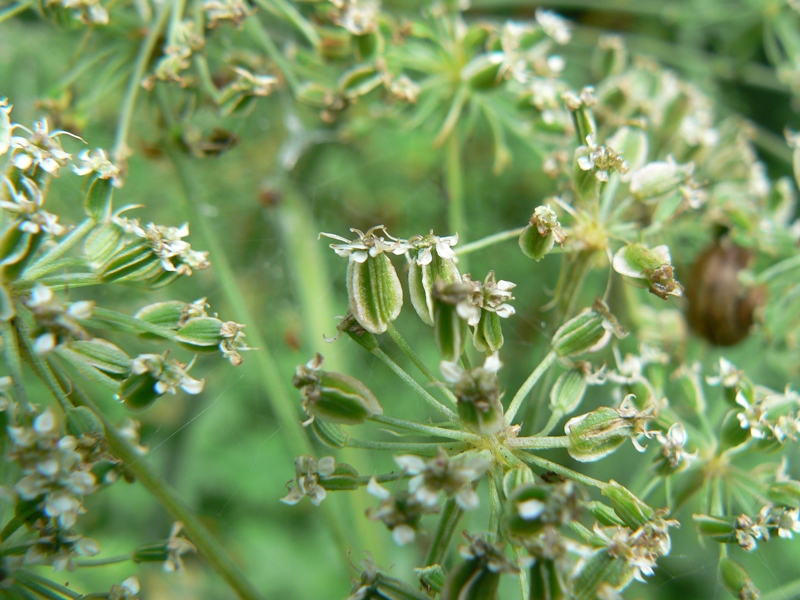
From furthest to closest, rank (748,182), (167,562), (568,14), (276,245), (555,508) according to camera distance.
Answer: (568,14)
(276,245)
(748,182)
(167,562)
(555,508)

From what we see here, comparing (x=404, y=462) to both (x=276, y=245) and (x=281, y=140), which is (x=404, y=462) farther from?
(x=281, y=140)

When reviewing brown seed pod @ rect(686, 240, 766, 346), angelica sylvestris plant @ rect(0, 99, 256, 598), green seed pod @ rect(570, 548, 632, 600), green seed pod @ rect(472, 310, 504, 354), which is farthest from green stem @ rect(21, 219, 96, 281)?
brown seed pod @ rect(686, 240, 766, 346)

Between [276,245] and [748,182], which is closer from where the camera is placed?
[748,182]

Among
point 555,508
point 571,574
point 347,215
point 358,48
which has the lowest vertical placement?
point 347,215

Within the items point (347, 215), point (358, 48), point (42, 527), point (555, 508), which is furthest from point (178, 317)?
point (347, 215)

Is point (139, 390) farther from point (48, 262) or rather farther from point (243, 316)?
point (243, 316)

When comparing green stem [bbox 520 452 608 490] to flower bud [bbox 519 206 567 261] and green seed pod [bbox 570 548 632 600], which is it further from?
flower bud [bbox 519 206 567 261]
